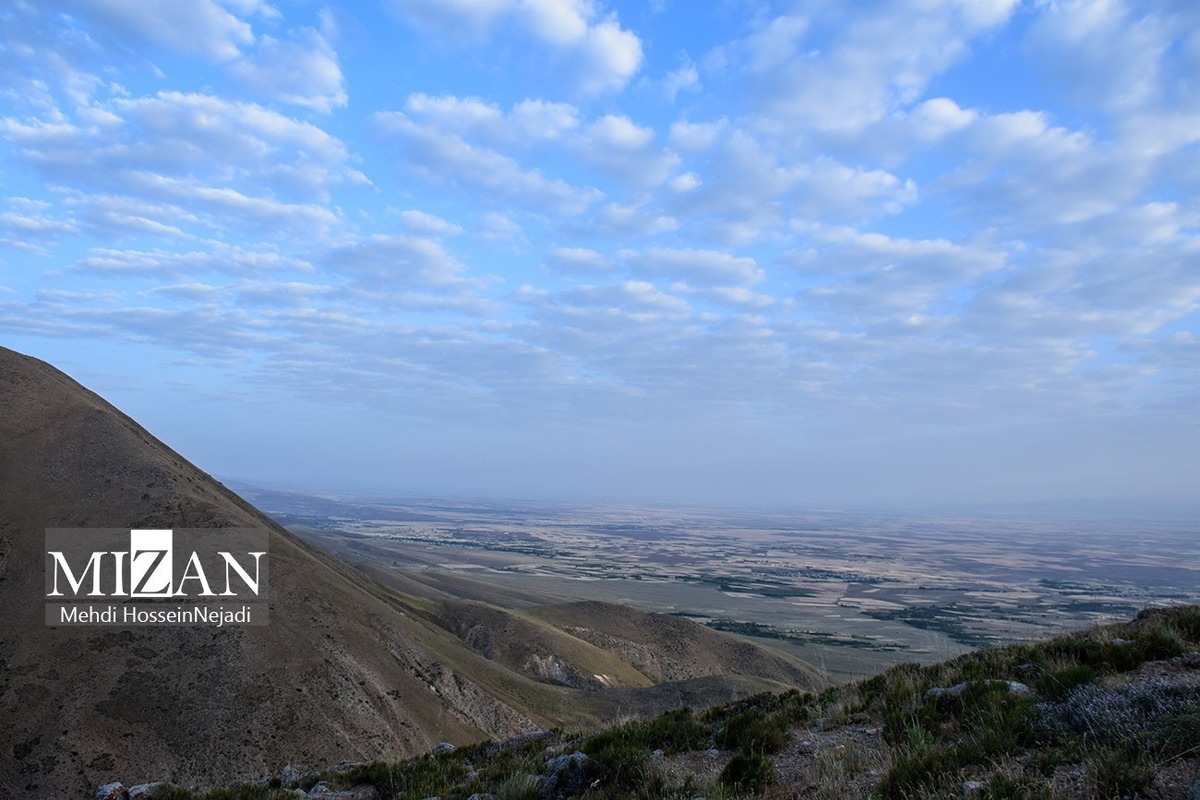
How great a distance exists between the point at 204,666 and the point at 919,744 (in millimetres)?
29638

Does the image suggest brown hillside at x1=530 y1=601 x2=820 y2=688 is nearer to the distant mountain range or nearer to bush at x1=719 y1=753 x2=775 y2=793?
the distant mountain range

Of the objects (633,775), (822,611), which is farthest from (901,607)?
(633,775)

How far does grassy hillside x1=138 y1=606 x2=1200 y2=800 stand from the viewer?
6.29 meters

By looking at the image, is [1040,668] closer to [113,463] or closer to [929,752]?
[929,752]

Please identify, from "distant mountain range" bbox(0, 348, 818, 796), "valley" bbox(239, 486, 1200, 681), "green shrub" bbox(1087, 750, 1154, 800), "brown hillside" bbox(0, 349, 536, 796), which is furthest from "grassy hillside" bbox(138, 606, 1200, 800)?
"valley" bbox(239, 486, 1200, 681)

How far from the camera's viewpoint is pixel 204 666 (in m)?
27.2

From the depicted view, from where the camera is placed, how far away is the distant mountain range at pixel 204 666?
2342 centimetres

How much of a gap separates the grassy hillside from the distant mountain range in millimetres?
11863

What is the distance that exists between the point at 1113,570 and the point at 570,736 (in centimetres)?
16106

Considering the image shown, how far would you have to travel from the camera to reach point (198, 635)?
2888 centimetres

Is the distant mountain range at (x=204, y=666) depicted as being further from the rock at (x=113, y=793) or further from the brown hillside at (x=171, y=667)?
the rock at (x=113, y=793)

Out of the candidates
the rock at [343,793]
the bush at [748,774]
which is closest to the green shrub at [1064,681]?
the bush at [748,774]

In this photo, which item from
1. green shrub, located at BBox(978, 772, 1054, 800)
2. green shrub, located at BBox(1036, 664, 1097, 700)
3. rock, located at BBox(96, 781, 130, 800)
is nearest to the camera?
green shrub, located at BBox(978, 772, 1054, 800)

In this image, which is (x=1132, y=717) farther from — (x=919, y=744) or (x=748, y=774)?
(x=748, y=774)
